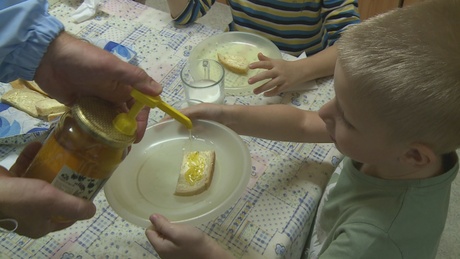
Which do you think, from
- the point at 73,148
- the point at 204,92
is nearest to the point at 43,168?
the point at 73,148

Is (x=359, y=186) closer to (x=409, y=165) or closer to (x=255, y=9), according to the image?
(x=409, y=165)

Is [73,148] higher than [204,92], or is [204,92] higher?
[73,148]

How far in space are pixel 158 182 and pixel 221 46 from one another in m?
0.46

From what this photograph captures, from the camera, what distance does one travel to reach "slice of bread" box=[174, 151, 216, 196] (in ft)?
2.25

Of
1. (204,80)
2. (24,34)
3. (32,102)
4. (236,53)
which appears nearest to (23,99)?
(32,102)

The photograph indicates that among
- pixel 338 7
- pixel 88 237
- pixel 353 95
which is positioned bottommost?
pixel 88 237

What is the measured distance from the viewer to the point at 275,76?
0.91m

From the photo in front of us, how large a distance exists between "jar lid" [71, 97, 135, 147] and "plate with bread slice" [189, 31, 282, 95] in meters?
0.41

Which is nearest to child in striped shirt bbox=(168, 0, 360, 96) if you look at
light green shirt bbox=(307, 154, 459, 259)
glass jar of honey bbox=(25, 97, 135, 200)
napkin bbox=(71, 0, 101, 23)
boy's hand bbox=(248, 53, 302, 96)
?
boy's hand bbox=(248, 53, 302, 96)

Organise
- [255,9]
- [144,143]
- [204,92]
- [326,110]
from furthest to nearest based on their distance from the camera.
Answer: [255,9], [204,92], [144,143], [326,110]

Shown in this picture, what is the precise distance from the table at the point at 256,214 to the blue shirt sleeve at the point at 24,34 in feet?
0.70

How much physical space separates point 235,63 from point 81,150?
524 mm

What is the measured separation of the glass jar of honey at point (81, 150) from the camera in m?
0.53

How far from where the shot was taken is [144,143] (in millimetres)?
763
